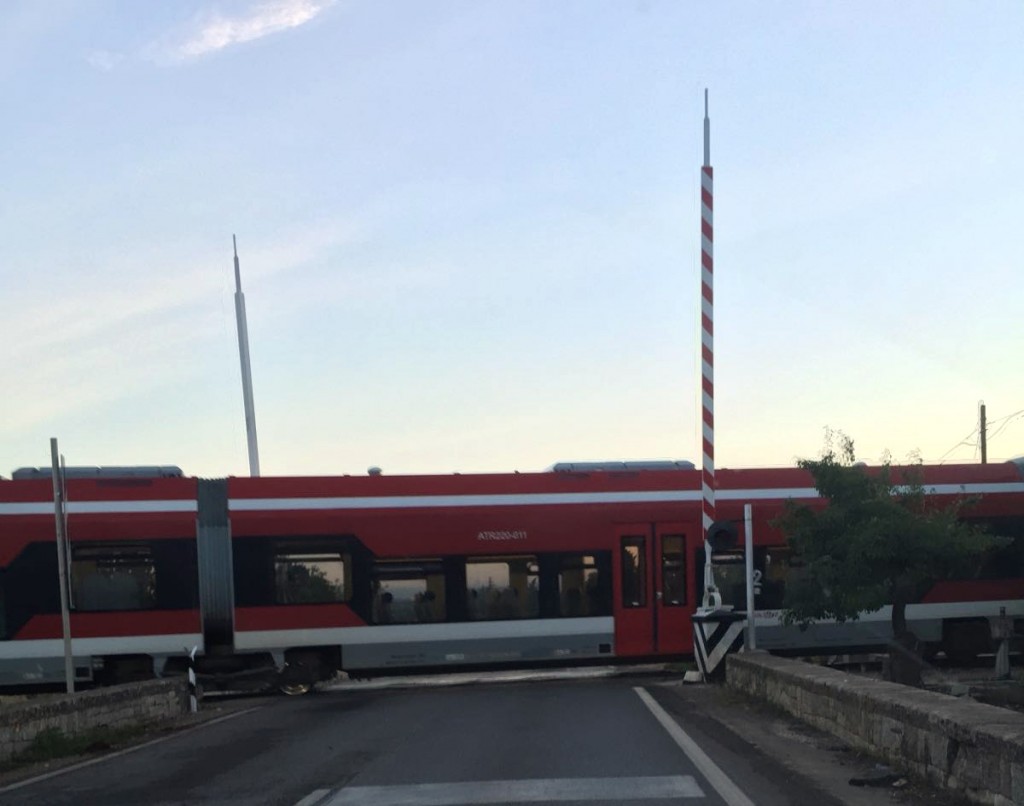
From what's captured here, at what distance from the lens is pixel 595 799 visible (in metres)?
9.32

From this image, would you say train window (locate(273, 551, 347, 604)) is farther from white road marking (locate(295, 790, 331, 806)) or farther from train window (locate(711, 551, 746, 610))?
white road marking (locate(295, 790, 331, 806))

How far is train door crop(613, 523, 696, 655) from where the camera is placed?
2402 centimetres

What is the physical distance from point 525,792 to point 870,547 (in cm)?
1108

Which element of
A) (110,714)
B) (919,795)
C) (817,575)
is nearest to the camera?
(919,795)

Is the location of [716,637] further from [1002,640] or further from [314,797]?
[314,797]

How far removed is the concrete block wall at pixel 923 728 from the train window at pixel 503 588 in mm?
9107

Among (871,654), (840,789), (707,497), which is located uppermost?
(707,497)

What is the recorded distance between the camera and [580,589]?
24.1m

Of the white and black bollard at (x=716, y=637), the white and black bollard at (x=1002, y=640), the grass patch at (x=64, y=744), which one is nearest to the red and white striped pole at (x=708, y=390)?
the white and black bollard at (x=716, y=637)

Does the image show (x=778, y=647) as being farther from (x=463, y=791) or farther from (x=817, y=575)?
(x=463, y=791)

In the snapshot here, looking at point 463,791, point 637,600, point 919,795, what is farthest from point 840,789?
point 637,600

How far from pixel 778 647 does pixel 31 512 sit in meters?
13.1

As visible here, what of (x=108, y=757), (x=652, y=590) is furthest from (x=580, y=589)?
(x=108, y=757)

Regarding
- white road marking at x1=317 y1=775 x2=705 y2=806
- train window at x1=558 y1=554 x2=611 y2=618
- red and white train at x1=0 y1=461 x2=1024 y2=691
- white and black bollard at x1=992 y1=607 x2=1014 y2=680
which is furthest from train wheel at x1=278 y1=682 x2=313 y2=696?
white road marking at x1=317 y1=775 x2=705 y2=806
